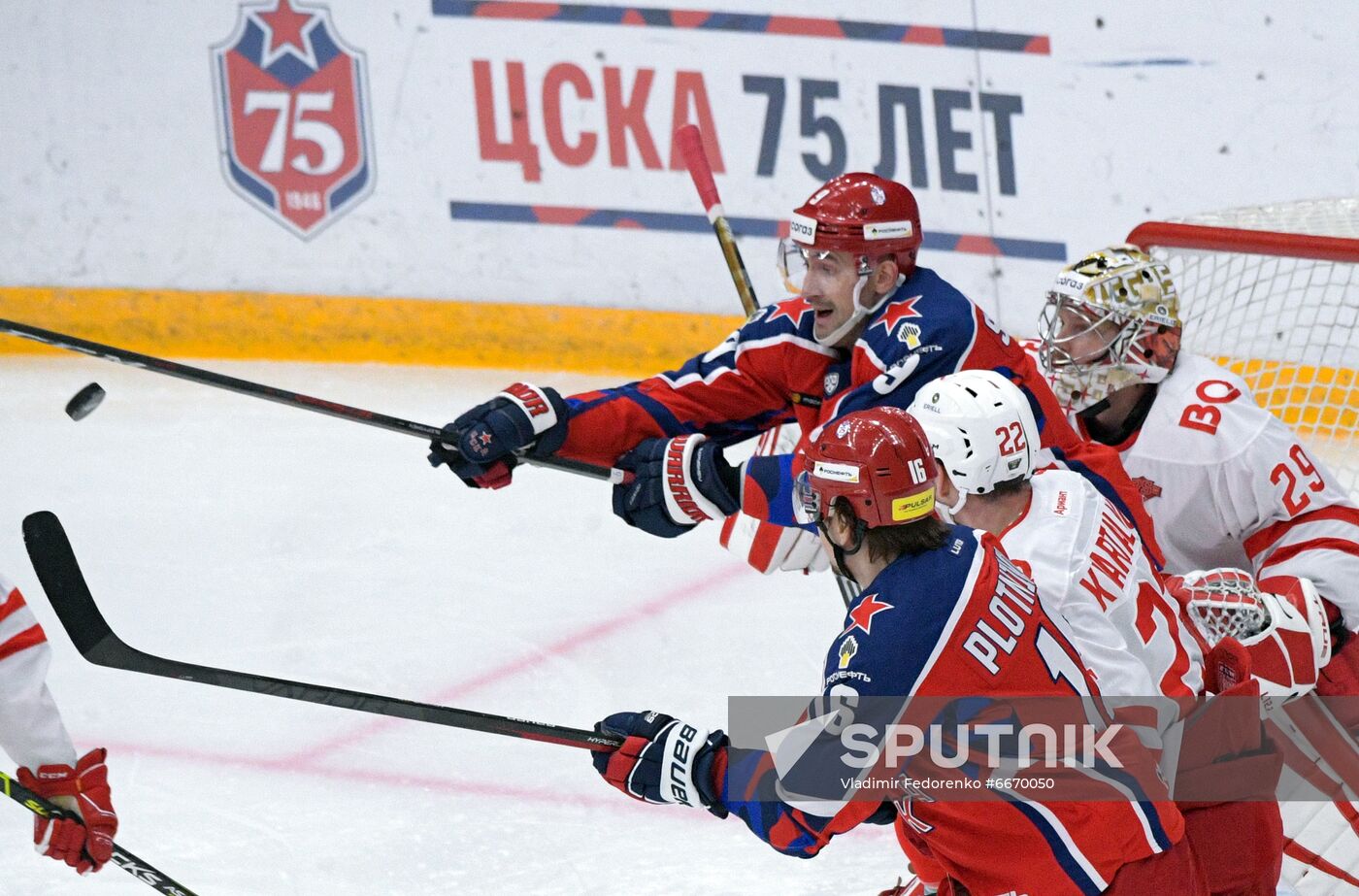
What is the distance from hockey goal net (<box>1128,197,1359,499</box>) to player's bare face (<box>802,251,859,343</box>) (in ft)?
2.71

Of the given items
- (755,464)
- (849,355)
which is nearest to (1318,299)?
(849,355)

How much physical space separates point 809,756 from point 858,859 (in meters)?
1.19

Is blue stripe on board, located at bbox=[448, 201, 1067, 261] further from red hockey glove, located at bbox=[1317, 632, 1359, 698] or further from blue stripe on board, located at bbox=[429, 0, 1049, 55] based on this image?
red hockey glove, located at bbox=[1317, 632, 1359, 698]

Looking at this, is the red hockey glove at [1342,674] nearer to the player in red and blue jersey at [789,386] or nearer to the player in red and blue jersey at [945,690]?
the player in red and blue jersey at [789,386]

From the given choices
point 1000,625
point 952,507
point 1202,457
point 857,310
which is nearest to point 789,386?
point 857,310

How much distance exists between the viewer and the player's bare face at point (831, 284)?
3.10 metres

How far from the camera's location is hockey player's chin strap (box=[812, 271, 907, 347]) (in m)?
3.12

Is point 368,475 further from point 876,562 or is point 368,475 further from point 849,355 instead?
point 876,562

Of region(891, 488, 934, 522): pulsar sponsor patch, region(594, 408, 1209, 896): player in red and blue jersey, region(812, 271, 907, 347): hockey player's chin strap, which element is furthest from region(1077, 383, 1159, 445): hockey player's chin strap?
region(891, 488, 934, 522): pulsar sponsor patch

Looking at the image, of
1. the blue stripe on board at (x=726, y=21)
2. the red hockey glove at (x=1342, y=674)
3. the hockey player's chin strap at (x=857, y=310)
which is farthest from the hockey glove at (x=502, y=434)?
the blue stripe on board at (x=726, y=21)

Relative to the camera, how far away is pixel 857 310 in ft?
10.3

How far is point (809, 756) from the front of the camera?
2.04 meters

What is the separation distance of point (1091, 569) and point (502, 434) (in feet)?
4.39

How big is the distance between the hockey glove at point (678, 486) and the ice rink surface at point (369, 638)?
1.91 ft
